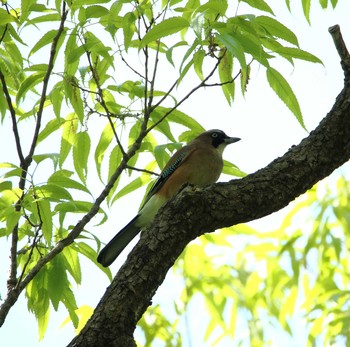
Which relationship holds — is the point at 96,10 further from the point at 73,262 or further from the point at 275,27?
the point at 73,262

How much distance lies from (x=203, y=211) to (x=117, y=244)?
1917 mm

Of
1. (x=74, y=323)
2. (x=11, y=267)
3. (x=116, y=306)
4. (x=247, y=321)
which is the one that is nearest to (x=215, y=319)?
(x=247, y=321)

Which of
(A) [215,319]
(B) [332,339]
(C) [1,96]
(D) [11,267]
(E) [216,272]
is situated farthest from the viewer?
(E) [216,272]

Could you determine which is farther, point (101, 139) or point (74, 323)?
point (101, 139)

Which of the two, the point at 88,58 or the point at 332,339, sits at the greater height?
the point at 88,58

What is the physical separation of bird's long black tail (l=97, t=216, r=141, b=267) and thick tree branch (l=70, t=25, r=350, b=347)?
1.29 metres

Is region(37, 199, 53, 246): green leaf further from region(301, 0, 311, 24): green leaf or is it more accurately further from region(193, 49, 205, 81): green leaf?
region(301, 0, 311, 24): green leaf

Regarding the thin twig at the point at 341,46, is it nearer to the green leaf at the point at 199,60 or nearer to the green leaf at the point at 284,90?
the green leaf at the point at 284,90

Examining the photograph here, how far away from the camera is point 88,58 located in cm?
446

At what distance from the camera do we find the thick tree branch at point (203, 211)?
332 centimetres

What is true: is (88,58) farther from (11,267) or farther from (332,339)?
(332,339)

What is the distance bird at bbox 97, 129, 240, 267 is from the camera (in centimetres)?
569

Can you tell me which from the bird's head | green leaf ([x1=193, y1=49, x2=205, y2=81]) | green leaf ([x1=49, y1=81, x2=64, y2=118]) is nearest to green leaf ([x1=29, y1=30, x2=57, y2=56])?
green leaf ([x1=49, y1=81, x2=64, y2=118])

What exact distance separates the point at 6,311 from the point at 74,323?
60cm
